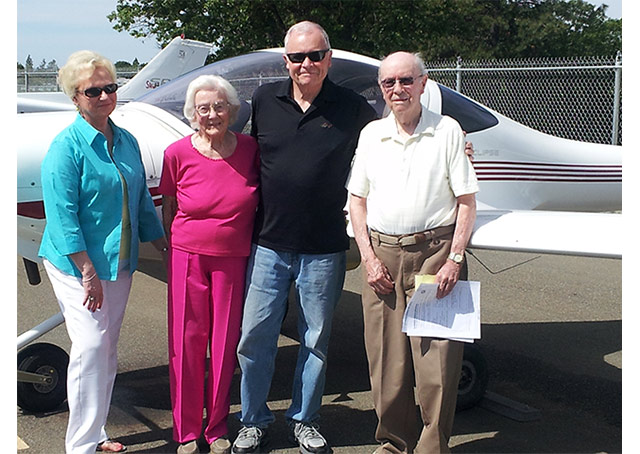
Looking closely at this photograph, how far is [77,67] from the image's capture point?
9.60 feet

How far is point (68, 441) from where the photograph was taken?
3.00m

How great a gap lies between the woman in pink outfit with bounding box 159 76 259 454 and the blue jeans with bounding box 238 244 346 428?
3.4 inches

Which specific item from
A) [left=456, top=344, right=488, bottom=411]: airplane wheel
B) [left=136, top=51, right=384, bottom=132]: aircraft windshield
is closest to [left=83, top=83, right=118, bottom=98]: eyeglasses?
[left=136, top=51, right=384, bottom=132]: aircraft windshield

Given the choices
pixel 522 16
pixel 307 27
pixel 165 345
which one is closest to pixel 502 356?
pixel 165 345

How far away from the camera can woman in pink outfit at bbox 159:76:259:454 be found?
3.07 m

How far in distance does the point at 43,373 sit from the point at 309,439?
1524 millimetres

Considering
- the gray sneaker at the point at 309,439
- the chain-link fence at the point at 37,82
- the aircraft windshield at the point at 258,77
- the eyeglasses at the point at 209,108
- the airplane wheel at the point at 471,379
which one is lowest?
the gray sneaker at the point at 309,439

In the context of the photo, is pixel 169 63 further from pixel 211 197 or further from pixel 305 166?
pixel 305 166

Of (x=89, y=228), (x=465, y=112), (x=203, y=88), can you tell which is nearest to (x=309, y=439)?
(x=89, y=228)

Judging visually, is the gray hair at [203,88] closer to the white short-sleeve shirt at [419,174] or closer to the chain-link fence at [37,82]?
the white short-sleeve shirt at [419,174]

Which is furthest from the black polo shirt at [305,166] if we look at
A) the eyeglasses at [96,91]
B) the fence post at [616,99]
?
the fence post at [616,99]

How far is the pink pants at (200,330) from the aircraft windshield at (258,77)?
1.20 meters

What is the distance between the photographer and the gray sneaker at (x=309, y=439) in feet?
10.6
